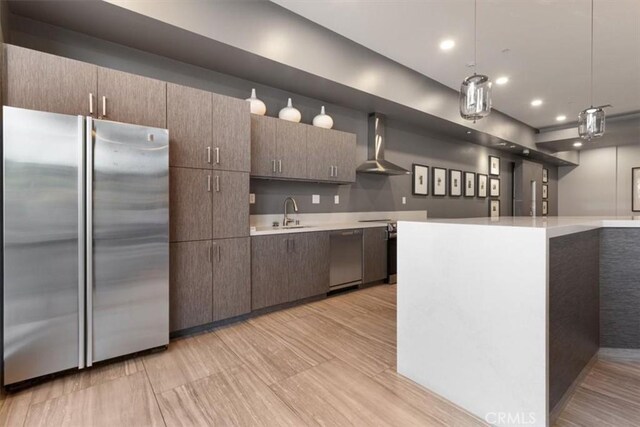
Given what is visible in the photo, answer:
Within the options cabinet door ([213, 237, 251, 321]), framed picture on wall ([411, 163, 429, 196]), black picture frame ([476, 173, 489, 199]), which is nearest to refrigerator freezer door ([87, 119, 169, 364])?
cabinet door ([213, 237, 251, 321])

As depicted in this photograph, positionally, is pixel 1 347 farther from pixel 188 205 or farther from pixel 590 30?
pixel 590 30

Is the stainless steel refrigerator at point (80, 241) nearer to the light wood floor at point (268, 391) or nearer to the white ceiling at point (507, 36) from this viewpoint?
the light wood floor at point (268, 391)

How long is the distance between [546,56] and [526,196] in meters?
4.75

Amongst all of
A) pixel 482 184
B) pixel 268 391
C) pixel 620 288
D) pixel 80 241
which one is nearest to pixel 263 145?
pixel 80 241

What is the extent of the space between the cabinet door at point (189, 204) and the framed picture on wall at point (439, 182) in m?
4.35

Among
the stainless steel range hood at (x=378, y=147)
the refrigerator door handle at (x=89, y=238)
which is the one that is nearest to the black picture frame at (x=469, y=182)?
the stainless steel range hood at (x=378, y=147)

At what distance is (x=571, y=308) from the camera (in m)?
1.68

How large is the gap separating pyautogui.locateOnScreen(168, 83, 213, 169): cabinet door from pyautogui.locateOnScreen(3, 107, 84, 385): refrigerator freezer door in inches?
25.4

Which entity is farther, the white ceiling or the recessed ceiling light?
the recessed ceiling light

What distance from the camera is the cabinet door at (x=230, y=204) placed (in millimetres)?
2596

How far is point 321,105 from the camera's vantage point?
13.0 ft

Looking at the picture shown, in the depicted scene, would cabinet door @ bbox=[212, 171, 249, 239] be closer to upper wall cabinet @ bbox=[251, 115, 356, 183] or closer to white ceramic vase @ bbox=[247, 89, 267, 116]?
upper wall cabinet @ bbox=[251, 115, 356, 183]

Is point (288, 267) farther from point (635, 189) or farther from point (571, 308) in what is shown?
point (635, 189)

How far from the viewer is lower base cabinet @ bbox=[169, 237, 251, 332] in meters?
2.38
